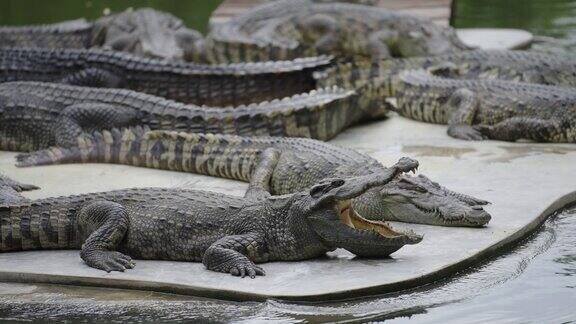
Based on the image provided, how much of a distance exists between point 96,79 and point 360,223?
16.1 feet

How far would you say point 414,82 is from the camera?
10.5 m

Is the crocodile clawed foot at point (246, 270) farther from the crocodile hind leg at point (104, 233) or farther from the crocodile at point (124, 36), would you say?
the crocodile at point (124, 36)

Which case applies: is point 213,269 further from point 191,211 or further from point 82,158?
point 82,158

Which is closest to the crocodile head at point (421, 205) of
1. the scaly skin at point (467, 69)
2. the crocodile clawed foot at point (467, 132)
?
the crocodile clawed foot at point (467, 132)

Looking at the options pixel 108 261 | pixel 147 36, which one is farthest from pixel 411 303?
pixel 147 36

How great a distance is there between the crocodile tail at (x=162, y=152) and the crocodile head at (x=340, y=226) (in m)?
1.92

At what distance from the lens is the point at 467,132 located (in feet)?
30.9

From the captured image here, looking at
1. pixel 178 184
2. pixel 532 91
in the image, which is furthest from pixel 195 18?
pixel 178 184

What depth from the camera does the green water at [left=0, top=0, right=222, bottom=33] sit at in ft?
59.6

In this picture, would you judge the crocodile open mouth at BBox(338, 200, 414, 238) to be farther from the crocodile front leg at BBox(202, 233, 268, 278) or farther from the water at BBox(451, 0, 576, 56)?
the water at BBox(451, 0, 576, 56)

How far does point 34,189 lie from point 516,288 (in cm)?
321

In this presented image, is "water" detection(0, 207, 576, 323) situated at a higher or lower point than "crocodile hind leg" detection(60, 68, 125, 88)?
higher

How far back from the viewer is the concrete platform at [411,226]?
231 inches

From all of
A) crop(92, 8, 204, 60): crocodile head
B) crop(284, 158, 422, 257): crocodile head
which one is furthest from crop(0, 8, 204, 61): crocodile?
crop(284, 158, 422, 257): crocodile head
